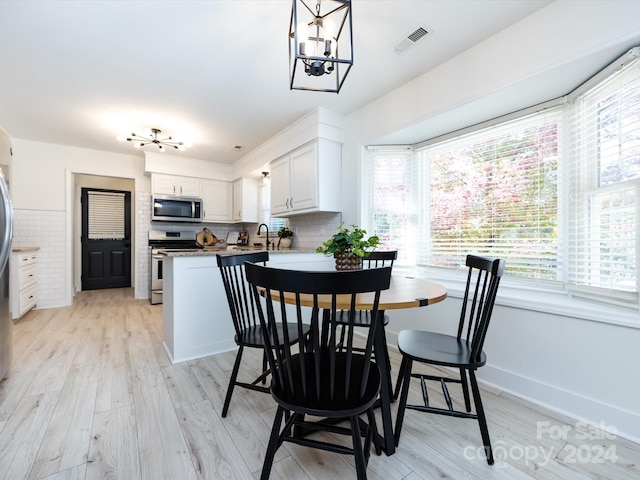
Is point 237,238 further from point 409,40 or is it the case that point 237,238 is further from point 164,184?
point 409,40

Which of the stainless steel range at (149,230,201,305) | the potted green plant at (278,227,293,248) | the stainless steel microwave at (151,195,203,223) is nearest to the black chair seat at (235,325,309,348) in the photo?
the potted green plant at (278,227,293,248)

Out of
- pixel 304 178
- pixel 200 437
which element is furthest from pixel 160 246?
pixel 200 437

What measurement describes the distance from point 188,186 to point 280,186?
2144 mm

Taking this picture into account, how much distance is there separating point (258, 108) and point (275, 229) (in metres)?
2.13

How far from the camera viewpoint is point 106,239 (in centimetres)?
599

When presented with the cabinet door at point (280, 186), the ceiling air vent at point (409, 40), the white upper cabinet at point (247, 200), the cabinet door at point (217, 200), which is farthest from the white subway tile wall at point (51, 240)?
the ceiling air vent at point (409, 40)

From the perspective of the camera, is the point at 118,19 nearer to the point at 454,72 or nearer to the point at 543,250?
the point at 454,72

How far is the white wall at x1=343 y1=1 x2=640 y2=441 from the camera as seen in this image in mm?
1532

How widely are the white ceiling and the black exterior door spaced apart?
8.24 feet

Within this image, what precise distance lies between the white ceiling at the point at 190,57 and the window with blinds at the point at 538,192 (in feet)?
2.31

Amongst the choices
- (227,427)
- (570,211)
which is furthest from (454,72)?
(227,427)

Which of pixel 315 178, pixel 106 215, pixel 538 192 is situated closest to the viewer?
pixel 538 192

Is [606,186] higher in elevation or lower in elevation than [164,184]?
→ lower

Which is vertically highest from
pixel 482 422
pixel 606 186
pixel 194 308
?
pixel 606 186
